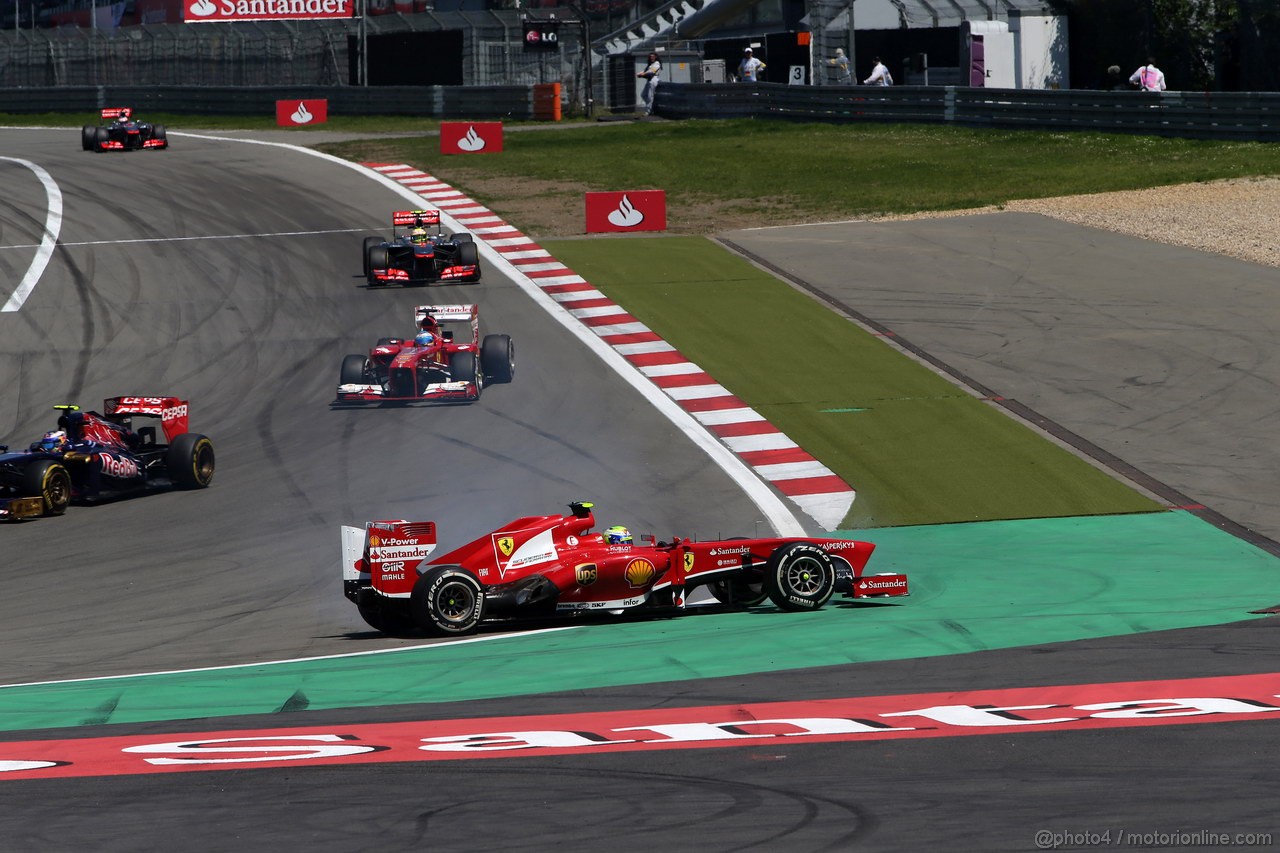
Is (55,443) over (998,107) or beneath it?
beneath

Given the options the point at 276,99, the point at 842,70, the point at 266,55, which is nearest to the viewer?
the point at 842,70

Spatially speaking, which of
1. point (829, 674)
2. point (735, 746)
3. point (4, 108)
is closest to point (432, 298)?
point (829, 674)

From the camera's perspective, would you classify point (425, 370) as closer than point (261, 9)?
Yes

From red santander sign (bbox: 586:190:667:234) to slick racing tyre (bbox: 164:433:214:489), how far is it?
46.3 feet

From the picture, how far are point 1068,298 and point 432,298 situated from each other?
9733 millimetres

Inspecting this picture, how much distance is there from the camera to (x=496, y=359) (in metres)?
19.7

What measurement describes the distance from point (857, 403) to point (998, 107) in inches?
888

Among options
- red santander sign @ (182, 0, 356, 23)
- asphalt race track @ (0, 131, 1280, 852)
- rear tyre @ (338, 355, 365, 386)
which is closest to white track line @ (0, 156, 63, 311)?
asphalt race track @ (0, 131, 1280, 852)

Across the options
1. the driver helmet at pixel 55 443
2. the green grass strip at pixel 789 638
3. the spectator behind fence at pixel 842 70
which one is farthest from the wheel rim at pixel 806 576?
the spectator behind fence at pixel 842 70

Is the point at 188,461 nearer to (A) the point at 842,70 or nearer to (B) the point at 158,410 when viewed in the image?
(B) the point at 158,410

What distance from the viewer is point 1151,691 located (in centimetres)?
859

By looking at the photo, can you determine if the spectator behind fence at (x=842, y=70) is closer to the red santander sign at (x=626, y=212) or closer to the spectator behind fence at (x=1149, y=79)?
the spectator behind fence at (x=1149, y=79)

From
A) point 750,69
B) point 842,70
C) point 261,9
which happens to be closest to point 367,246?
point 750,69

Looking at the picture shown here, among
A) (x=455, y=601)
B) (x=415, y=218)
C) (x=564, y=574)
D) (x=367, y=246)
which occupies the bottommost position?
(x=455, y=601)
